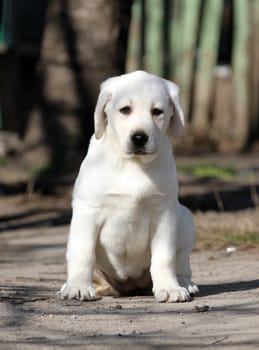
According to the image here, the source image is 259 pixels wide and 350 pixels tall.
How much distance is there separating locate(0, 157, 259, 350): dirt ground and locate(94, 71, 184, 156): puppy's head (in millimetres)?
872

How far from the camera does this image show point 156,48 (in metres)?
16.9

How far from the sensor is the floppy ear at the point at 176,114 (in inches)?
219

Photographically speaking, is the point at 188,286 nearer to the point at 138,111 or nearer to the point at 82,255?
the point at 82,255

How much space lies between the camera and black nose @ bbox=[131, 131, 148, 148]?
17.3ft

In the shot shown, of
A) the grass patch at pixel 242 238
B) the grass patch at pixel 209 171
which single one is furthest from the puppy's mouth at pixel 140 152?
the grass patch at pixel 209 171

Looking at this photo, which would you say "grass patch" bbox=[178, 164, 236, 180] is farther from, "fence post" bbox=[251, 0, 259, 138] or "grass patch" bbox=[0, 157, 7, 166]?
"fence post" bbox=[251, 0, 259, 138]

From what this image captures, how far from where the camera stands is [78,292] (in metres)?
5.41

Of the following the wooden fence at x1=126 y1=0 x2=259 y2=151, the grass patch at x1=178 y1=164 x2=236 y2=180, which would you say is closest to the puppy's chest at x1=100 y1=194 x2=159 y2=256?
the grass patch at x1=178 y1=164 x2=236 y2=180

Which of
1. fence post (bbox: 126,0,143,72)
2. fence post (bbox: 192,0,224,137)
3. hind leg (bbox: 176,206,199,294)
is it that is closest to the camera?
hind leg (bbox: 176,206,199,294)

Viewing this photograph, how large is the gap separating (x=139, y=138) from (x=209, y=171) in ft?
25.4

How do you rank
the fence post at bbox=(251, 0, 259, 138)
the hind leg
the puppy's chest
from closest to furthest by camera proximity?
1. the puppy's chest
2. the hind leg
3. the fence post at bbox=(251, 0, 259, 138)

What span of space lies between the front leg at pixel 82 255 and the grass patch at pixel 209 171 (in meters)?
7.33

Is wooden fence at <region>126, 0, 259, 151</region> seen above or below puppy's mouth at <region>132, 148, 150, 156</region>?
below

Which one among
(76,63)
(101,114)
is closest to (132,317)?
(101,114)
